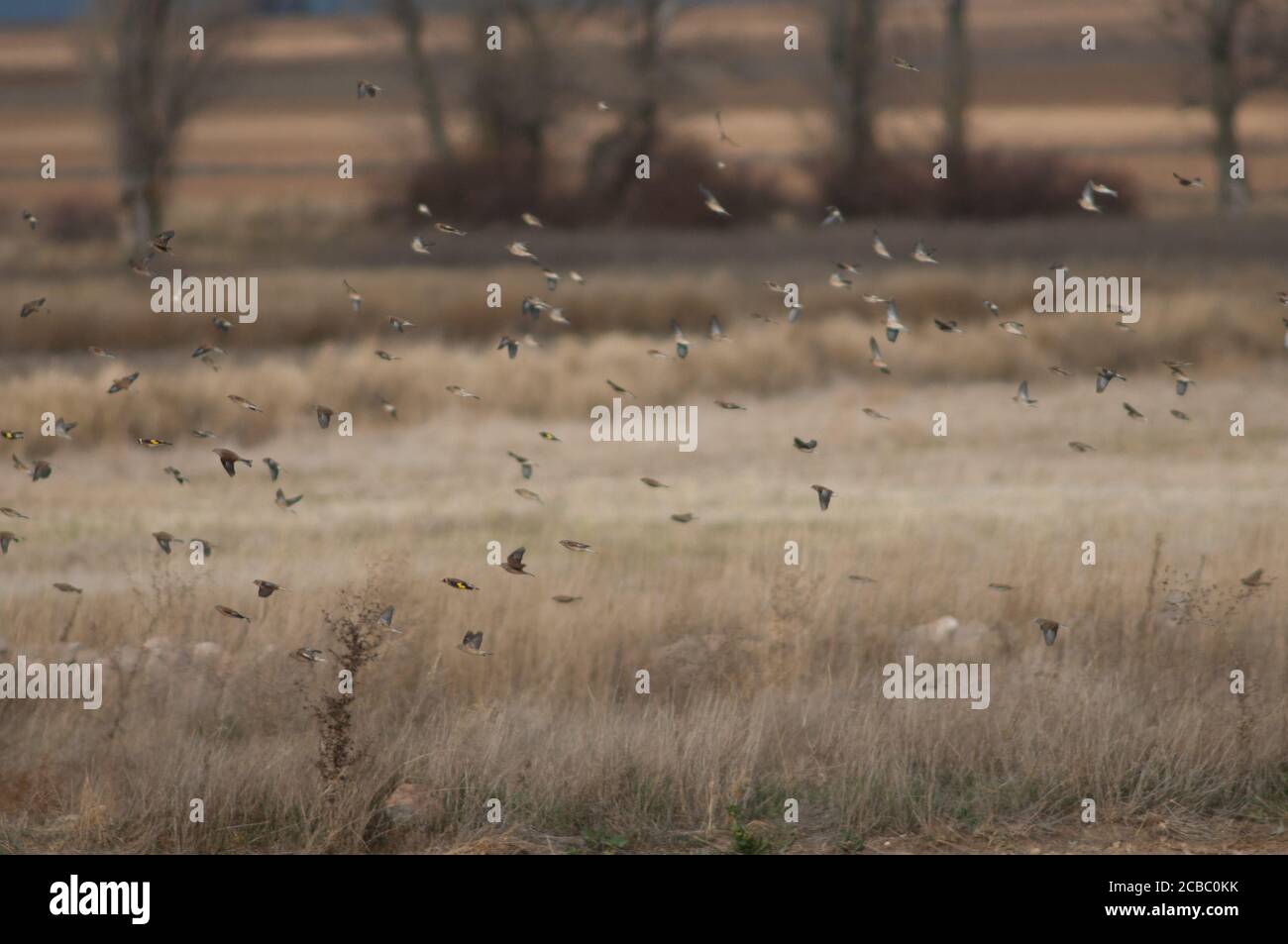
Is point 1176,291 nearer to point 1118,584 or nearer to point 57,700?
point 1118,584

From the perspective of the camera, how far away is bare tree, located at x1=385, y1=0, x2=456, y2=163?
29.3 metres

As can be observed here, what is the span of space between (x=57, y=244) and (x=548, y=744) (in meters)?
29.0

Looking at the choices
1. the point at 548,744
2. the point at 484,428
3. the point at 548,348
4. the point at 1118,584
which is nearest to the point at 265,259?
A: the point at 548,348

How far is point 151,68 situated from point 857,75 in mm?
12687

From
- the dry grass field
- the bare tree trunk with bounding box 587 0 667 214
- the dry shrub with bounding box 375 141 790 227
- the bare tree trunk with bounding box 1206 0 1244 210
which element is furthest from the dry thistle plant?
the bare tree trunk with bounding box 1206 0 1244 210

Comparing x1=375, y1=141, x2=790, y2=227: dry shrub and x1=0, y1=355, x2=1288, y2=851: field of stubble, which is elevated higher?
x1=375, y1=141, x2=790, y2=227: dry shrub

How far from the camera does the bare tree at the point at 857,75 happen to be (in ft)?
101

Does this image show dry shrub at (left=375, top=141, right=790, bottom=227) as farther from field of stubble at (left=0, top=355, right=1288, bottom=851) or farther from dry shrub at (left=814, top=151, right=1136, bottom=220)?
field of stubble at (left=0, top=355, right=1288, bottom=851)

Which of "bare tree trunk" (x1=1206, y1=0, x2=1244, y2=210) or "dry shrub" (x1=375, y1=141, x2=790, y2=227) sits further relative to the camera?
"bare tree trunk" (x1=1206, y1=0, x2=1244, y2=210)

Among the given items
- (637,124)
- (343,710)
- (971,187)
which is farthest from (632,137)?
(343,710)

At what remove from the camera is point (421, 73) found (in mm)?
29656

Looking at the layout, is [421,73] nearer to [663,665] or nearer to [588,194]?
[588,194]

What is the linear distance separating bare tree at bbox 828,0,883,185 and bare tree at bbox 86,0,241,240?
11005mm

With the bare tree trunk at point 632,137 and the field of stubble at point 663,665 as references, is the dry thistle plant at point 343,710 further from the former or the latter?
the bare tree trunk at point 632,137
